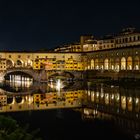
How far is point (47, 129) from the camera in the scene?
55.1 ft

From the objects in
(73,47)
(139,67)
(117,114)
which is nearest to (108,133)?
(117,114)

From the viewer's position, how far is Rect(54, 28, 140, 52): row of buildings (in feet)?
230

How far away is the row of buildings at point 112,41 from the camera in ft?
230

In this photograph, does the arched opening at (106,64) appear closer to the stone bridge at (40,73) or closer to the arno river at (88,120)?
the stone bridge at (40,73)

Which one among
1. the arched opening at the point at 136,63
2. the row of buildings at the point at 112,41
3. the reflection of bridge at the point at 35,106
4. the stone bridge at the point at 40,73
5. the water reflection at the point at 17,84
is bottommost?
the reflection of bridge at the point at 35,106

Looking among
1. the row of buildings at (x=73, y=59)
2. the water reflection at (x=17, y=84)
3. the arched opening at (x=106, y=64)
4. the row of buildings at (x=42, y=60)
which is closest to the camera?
the water reflection at (x=17, y=84)

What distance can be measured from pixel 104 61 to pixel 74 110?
125 feet

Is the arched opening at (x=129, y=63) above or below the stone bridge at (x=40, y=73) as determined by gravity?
above

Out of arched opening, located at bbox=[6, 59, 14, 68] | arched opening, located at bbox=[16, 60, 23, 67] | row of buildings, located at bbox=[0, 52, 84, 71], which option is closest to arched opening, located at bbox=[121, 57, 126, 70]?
row of buildings, located at bbox=[0, 52, 84, 71]

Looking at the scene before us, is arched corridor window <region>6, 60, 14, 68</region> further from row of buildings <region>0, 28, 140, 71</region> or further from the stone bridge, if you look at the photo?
the stone bridge

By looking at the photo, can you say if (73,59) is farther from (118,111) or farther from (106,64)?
(118,111)

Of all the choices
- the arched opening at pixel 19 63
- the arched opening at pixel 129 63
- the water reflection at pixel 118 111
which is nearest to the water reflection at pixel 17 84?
the arched opening at pixel 19 63

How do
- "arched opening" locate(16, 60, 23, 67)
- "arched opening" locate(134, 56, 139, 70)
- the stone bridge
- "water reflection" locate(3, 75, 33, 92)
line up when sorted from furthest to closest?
"arched opening" locate(16, 60, 23, 67)
the stone bridge
"arched opening" locate(134, 56, 139, 70)
"water reflection" locate(3, 75, 33, 92)

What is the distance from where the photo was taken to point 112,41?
78125mm
